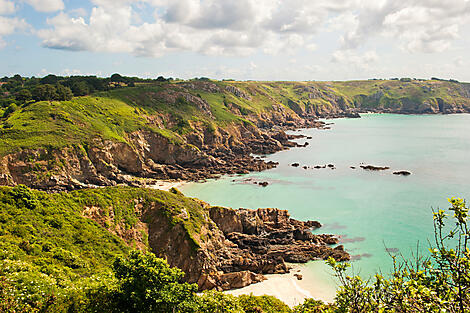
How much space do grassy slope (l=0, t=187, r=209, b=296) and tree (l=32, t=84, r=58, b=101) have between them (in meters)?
58.4

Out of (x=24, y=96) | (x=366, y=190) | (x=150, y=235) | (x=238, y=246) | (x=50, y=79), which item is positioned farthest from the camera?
(x=50, y=79)

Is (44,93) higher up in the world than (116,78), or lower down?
lower down

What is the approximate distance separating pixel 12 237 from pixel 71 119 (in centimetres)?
5378

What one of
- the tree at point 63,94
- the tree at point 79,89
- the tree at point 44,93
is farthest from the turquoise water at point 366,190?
the tree at point 79,89

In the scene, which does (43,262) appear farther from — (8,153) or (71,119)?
(71,119)

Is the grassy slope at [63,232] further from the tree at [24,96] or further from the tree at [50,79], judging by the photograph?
the tree at [50,79]

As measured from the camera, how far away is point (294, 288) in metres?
32.3

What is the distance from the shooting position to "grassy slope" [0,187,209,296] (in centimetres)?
1897

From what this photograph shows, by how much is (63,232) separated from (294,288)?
932 inches

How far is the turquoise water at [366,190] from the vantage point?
43.7m

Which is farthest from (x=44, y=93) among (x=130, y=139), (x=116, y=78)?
(x=116, y=78)

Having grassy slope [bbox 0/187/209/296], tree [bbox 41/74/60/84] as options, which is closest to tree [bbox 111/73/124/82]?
tree [bbox 41/74/60/84]

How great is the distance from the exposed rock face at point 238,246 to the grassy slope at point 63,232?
1.63 m

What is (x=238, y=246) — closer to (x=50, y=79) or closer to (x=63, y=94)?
(x=63, y=94)
